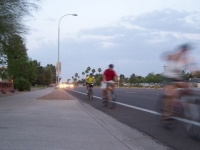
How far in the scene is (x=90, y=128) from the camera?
838 centimetres

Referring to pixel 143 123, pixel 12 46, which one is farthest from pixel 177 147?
pixel 12 46

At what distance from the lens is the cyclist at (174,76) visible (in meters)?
7.51

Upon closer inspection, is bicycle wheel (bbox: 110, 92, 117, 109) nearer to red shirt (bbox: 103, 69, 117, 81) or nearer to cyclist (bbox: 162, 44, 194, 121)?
red shirt (bbox: 103, 69, 117, 81)

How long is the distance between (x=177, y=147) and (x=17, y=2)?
1397cm

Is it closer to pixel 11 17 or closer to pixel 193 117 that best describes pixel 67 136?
pixel 193 117

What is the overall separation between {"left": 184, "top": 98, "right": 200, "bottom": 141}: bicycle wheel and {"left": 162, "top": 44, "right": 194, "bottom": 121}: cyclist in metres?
0.54

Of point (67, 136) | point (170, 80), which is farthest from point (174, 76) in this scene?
point (67, 136)

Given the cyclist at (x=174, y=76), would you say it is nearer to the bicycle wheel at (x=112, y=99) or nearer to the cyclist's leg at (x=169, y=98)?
the cyclist's leg at (x=169, y=98)

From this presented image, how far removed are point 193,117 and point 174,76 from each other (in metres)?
1.18

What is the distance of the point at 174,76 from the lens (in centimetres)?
777

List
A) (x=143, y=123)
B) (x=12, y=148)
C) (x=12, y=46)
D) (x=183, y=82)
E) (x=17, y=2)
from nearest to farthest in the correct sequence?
1. (x=12, y=148)
2. (x=183, y=82)
3. (x=143, y=123)
4. (x=17, y=2)
5. (x=12, y=46)

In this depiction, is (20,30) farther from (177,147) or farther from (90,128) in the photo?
(177,147)

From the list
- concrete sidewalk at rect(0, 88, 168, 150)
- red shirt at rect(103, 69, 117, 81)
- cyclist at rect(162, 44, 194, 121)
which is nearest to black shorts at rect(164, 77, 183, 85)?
cyclist at rect(162, 44, 194, 121)

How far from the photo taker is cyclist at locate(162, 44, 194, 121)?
751cm
